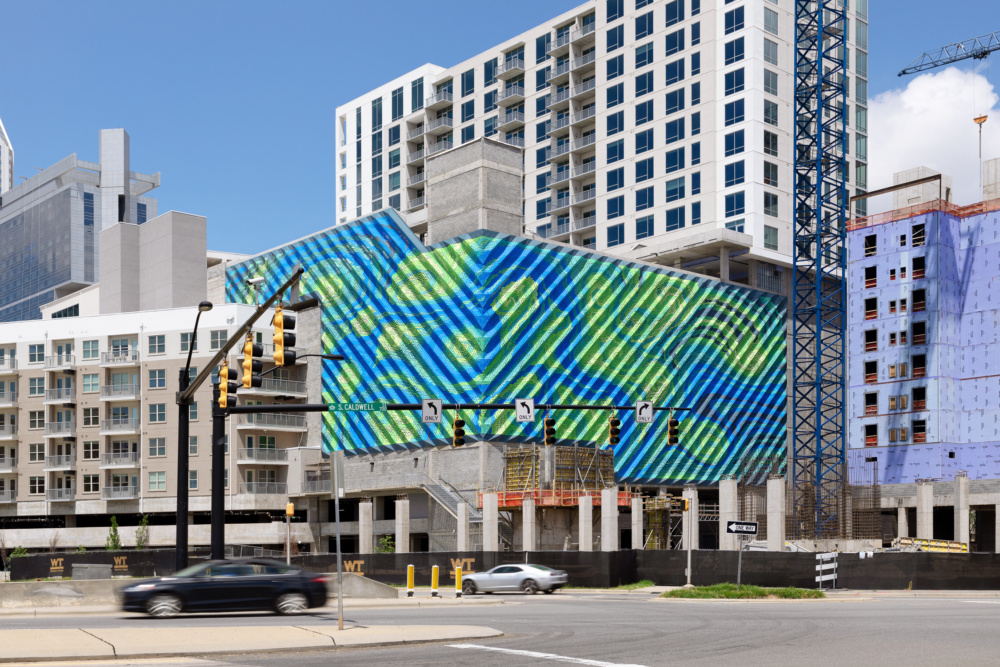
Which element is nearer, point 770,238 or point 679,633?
point 679,633

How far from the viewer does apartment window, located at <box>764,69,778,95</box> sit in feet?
299

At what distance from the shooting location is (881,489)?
8381cm

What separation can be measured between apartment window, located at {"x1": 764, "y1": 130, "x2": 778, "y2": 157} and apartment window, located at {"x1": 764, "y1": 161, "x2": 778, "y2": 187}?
92 cm

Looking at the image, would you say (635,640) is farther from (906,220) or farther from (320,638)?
(906,220)

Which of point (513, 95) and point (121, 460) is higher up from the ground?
point (513, 95)

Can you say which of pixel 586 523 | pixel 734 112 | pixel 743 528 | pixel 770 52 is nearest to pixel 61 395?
pixel 586 523

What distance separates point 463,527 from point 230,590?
116 ft

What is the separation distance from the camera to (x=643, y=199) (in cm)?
9738

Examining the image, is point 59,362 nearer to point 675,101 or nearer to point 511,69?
point 511,69

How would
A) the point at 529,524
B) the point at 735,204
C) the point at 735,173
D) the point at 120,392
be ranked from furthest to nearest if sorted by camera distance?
the point at 735,173 < the point at 735,204 < the point at 120,392 < the point at 529,524

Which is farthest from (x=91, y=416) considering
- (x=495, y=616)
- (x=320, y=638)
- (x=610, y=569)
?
(x=320, y=638)

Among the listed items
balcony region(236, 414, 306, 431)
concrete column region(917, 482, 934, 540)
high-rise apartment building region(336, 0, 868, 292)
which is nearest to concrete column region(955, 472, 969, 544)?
concrete column region(917, 482, 934, 540)

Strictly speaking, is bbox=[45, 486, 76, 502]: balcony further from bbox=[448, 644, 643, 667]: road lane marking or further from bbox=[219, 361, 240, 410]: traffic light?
bbox=[448, 644, 643, 667]: road lane marking

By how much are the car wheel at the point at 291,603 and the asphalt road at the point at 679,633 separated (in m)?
0.76
